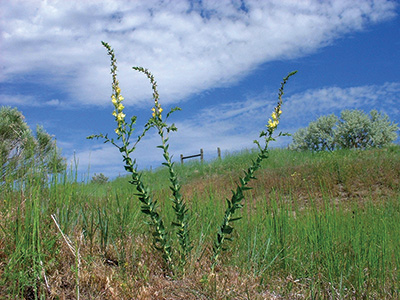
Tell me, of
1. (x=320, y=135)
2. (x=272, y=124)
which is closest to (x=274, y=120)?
(x=272, y=124)

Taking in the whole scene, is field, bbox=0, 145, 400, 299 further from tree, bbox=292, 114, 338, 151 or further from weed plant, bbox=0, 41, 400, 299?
tree, bbox=292, 114, 338, 151

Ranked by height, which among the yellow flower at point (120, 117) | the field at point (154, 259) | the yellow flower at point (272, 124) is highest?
the yellow flower at point (120, 117)

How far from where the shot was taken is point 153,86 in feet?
9.89

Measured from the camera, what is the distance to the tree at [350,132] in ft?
68.8

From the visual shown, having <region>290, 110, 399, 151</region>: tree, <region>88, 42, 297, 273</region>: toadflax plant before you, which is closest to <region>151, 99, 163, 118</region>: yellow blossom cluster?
<region>88, 42, 297, 273</region>: toadflax plant

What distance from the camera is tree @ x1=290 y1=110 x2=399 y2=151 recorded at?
2098cm

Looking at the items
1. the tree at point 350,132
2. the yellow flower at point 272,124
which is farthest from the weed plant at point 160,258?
the tree at point 350,132

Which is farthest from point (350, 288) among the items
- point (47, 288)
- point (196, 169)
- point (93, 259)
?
point (196, 169)

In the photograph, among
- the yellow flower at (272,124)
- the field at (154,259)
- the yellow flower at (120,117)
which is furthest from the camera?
the yellow flower at (272,124)

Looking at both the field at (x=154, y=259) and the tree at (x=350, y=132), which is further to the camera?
the tree at (x=350, y=132)

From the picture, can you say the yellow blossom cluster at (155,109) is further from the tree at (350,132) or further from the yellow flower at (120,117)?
the tree at (350,132)

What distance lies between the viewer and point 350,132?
2127 cm

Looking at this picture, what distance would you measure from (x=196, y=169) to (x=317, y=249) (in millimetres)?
16477

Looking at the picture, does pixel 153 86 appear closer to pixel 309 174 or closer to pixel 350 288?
pixel 350 288
